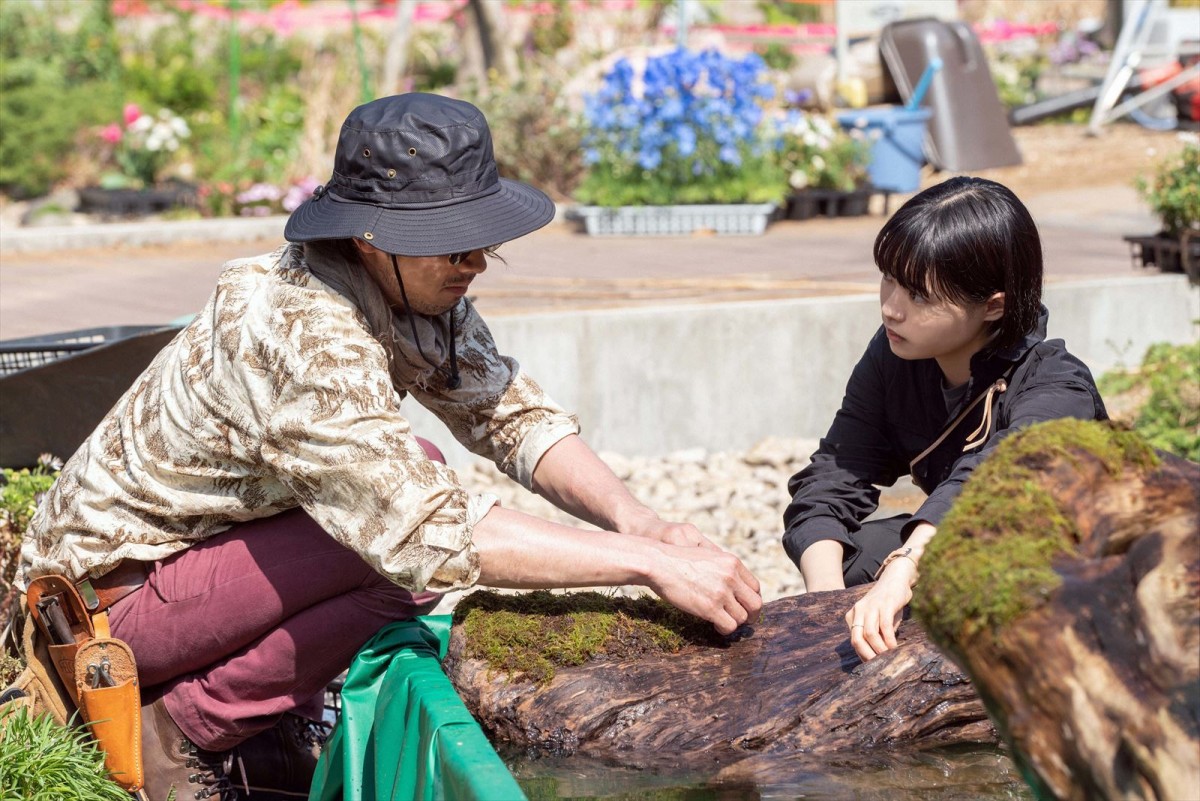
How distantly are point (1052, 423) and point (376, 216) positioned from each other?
1241mm

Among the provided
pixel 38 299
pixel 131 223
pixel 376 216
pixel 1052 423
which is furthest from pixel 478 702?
pixel 131 223

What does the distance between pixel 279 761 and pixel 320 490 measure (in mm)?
816

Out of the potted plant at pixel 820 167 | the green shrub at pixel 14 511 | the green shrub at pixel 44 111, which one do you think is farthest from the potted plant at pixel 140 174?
the green shrub at pixel 14 511

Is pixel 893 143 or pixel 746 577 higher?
pixel 746 577

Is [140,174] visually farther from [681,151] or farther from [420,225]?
[420,225]

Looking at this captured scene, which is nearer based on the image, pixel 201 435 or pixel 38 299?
pixel 201 435

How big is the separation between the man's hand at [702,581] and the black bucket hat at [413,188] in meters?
0.67

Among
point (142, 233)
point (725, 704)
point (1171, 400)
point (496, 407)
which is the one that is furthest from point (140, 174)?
point (725, 704)

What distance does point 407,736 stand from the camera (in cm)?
251

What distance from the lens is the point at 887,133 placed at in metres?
12.1

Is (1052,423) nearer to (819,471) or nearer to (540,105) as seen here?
(819,471)

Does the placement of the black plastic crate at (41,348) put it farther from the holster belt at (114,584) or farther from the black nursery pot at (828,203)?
the black nursery pot at (828,203)

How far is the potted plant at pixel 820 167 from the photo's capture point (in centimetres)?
1130

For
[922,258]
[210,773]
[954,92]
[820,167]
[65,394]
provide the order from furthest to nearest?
[954,92] < [820,167] < [65,394] < [210,773] < [922,258]
